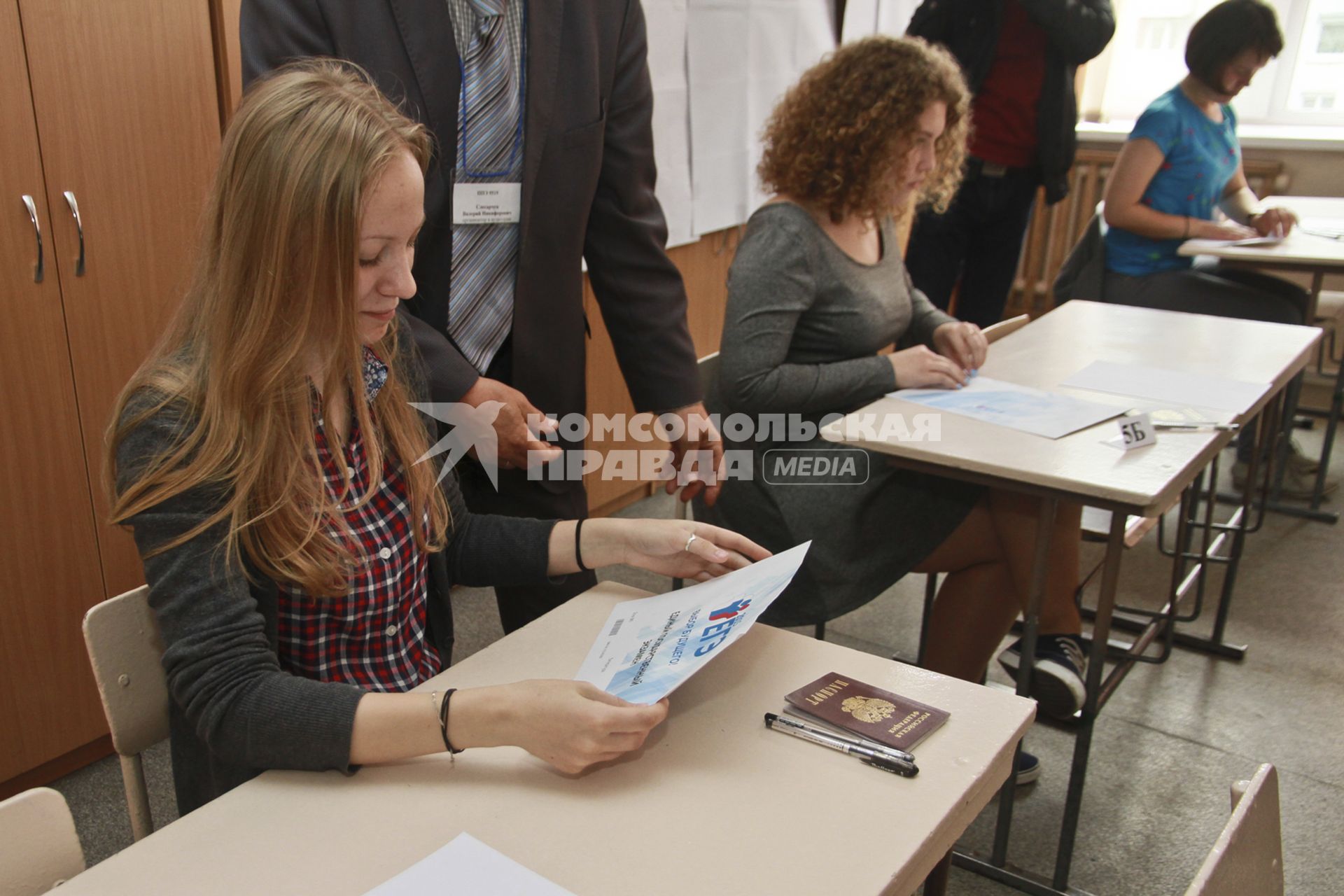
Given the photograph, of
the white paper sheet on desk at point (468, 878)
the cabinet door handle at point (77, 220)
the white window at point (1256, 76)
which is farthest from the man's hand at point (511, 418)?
the white window at point (1256, 76)

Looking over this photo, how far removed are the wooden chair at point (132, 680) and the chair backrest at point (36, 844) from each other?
18 cm

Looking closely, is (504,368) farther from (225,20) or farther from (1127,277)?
(1127,277)

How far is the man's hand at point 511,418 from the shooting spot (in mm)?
1413

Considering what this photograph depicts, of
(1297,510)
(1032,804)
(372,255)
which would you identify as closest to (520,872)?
(372,255)

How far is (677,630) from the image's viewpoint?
110cm

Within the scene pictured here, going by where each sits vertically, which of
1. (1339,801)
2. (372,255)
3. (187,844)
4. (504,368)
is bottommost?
(1339,801)

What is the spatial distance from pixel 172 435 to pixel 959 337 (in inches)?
63.6

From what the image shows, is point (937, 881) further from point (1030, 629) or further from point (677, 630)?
point (1030, 629)

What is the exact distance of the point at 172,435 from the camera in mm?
1021

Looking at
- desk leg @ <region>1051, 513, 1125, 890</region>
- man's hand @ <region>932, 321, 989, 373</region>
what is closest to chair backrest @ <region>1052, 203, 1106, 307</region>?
man's hand @ <region>932, 321, 989, 373</region>

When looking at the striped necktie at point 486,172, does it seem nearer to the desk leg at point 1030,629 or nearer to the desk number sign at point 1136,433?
the desk leg at point 1030,629

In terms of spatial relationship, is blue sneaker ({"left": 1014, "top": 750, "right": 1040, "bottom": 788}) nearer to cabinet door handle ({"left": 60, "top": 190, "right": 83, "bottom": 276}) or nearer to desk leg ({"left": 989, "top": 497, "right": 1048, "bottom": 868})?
desk leg ({"left": 989, "top": 497, "right": 1048, "bottom": 868})

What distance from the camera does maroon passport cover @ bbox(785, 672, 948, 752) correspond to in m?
1.01

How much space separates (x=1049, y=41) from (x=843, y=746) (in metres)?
3.03
